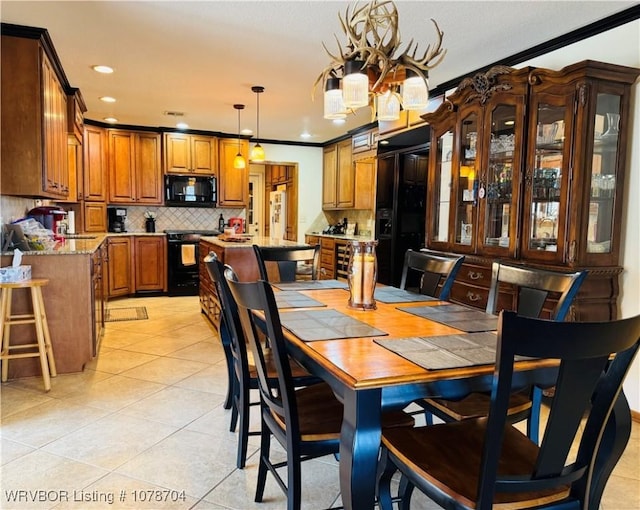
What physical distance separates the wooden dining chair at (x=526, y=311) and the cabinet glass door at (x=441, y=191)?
146cm

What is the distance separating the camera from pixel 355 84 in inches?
73.9

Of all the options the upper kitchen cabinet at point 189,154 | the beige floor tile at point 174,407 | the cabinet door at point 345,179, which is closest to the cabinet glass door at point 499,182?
the beige floor tile at point 174,407

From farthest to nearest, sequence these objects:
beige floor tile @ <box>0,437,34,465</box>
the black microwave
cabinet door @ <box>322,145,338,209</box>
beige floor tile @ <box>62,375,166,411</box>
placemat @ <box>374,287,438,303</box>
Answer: cabinet door @ <box>322,145,338,209</box> → the black microwave → beige floor tile @ <box>62,375,166,411</box> → placemat @ <box>374,287,438,303</box> → beige floor tile @ <box>0,437,34,465</box>

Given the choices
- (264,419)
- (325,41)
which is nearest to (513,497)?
(264,419)

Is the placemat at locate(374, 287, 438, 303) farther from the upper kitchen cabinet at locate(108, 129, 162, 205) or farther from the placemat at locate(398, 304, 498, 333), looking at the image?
the upper kitchen cabinet at locate(108, 129, 162, 205)

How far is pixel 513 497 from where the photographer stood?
112 cm

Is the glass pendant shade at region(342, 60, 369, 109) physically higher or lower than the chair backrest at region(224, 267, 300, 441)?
higher

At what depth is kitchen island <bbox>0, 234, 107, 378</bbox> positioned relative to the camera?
3.06 m

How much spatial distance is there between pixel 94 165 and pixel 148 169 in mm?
694

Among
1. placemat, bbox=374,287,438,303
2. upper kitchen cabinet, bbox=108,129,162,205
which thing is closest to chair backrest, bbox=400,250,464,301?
placemat, bbox=374,287,438,303

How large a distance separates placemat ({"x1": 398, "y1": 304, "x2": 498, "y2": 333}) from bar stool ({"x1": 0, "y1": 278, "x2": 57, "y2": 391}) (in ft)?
7.63

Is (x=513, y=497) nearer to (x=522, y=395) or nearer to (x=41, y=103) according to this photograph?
(x=522, y=395)

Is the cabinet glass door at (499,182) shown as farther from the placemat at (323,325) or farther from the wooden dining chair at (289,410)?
the wooden dining chair at (289,410)

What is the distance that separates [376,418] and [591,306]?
206cm
